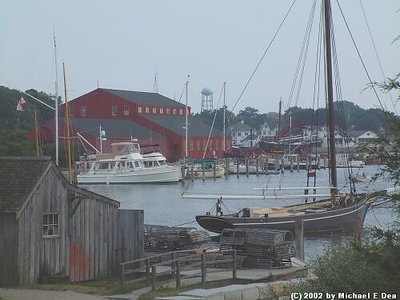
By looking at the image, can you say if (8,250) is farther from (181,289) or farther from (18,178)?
(181,289)

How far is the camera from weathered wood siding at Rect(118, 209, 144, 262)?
2194cm

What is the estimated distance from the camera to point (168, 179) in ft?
317

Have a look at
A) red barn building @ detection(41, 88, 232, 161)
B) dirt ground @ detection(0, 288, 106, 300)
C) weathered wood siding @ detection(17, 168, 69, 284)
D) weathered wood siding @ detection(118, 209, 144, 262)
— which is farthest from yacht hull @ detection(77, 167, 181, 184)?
dirt ground @ detection(0, 288, 106, 300)

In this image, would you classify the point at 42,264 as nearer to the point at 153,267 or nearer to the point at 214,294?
the point at 153,267

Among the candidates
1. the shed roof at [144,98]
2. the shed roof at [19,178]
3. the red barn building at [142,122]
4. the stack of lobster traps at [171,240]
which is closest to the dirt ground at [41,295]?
the shed roof at [19,178]

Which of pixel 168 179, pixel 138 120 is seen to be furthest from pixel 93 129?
pixel 168 179

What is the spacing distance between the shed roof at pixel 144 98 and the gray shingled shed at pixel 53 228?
112 metres

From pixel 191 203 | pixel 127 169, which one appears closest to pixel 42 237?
pixel 191 203

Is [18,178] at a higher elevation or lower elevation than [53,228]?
higher

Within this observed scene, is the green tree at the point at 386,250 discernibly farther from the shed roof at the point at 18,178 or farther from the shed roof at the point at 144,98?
the shed roof at the point at 144,98

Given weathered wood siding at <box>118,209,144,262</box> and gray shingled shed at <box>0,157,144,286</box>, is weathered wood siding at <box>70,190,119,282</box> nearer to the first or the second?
gray shingled shed at <box>0,157,144,286</box>

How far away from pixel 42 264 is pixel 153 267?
3663 millimetres

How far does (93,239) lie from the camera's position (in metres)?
20.9

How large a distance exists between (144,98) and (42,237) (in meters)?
120
